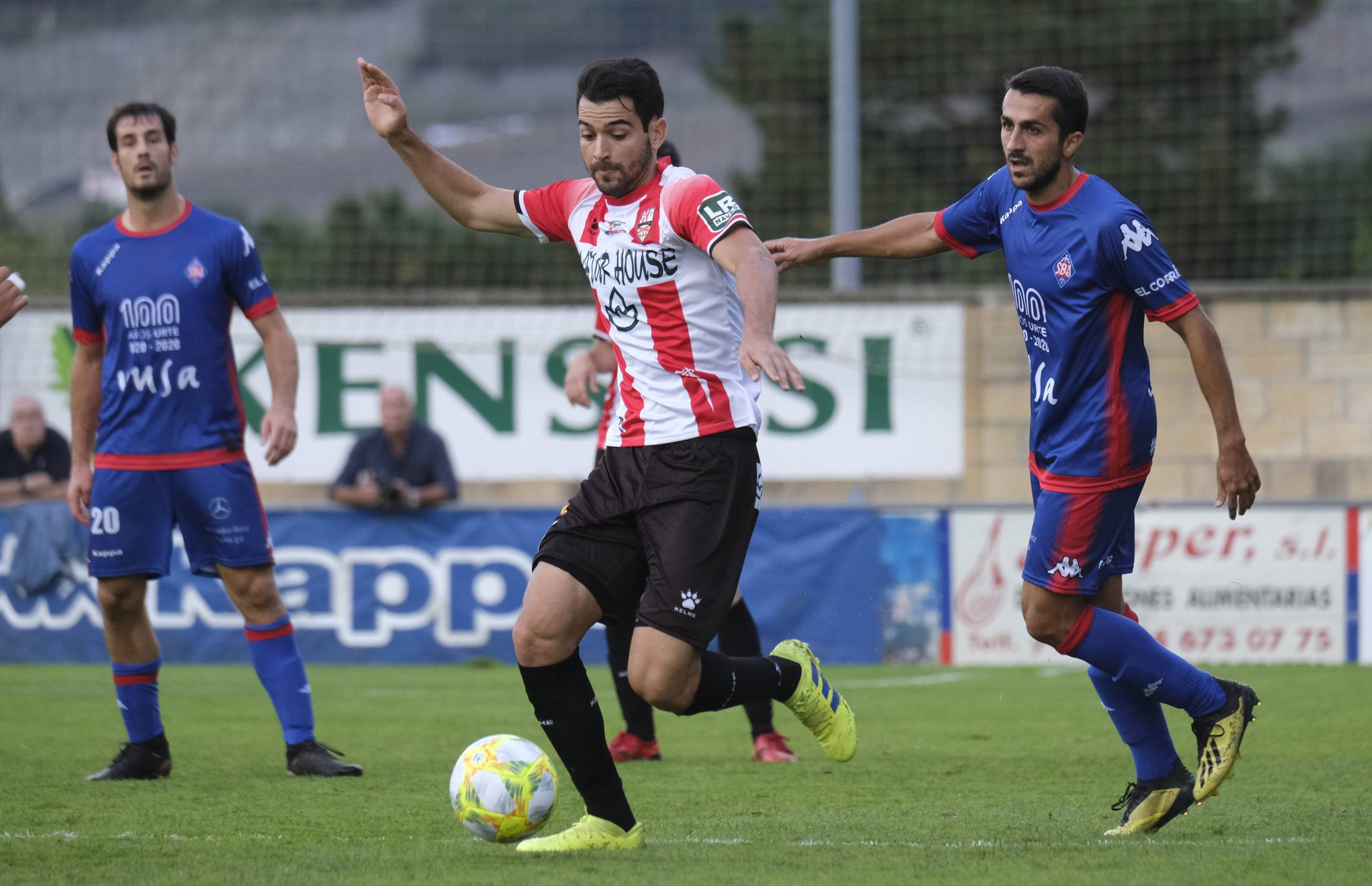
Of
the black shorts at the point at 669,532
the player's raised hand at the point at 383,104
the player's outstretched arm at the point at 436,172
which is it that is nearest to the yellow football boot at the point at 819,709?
the black shorts at the point at 669,532

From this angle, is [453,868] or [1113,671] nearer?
[453,868]

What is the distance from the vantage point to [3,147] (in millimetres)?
20422

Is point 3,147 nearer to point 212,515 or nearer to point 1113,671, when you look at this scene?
point 212,515

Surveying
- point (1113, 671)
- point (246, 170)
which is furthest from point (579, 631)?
point (246, 170)

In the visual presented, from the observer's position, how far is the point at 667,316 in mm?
4824

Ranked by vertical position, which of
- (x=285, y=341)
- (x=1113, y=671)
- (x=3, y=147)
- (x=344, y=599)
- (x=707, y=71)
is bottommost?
(x=344, y=599)

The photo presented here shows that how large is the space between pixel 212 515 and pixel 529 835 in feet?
6.75

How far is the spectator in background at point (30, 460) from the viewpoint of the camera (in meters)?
12.6

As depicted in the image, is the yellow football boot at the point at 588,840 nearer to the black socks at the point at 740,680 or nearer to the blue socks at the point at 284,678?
the black socks at the point at 740,680

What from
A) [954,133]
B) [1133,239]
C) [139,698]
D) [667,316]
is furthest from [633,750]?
[954,133]

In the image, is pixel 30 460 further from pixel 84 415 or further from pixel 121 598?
pixel 121 598

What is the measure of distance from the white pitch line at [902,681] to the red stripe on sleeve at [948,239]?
535 centimetres

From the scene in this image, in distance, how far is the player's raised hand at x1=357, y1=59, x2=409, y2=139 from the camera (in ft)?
17.1

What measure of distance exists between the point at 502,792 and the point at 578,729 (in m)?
0.29
